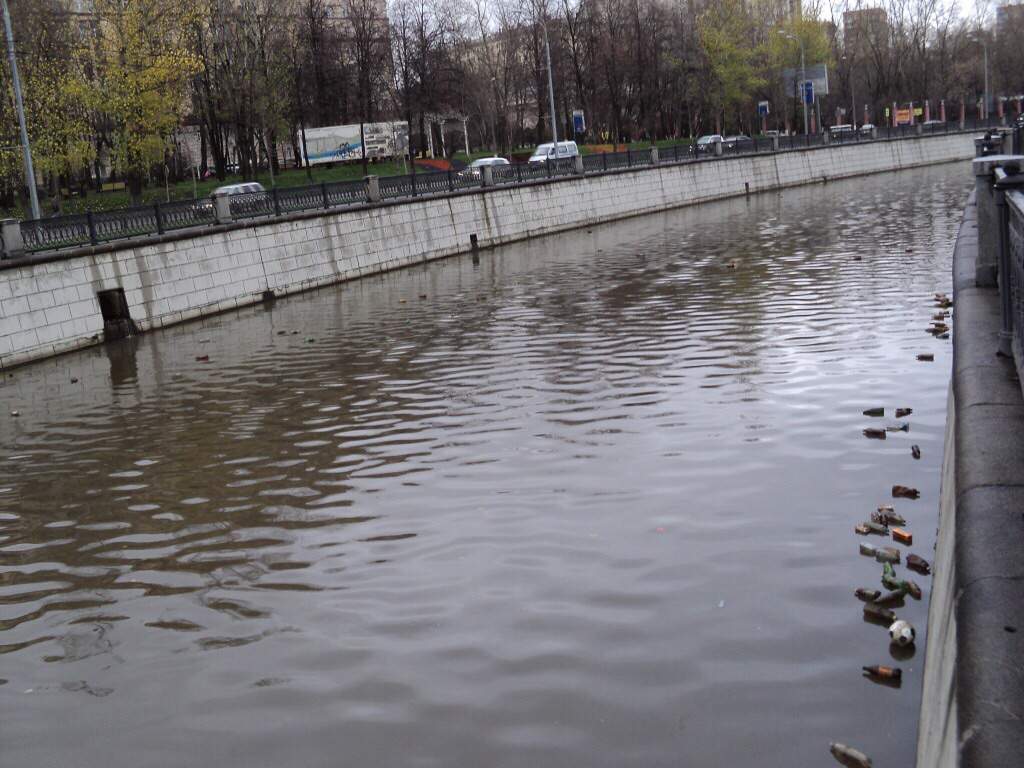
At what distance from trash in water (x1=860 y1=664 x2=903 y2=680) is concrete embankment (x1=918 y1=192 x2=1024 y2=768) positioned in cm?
29

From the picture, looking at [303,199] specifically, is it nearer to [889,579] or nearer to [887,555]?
[887,555]

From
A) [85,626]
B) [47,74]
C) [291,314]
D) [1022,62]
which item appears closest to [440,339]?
[291,314]

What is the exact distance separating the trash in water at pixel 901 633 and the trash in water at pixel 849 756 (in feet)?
3.49

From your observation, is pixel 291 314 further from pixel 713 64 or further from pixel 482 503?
pixel 713 64

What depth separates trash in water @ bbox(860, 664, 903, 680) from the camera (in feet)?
17.7

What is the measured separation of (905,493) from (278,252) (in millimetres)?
22227

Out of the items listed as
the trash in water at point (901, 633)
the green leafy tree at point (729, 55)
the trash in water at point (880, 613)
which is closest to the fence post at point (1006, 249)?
the trash in water at point (880, 613)

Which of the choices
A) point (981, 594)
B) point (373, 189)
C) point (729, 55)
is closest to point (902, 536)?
point (981, 594)

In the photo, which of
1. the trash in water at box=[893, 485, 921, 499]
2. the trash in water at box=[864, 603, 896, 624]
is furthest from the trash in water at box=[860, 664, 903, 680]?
the trash in water at box=[893, 485, 921, 499]

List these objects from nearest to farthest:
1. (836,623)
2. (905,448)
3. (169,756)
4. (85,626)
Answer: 1. (169,756)
2. (836,623)
3. (85,626)
4. (905,448)

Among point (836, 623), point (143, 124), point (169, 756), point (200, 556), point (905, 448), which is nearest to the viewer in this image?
point (169, 756)

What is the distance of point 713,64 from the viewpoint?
265ft

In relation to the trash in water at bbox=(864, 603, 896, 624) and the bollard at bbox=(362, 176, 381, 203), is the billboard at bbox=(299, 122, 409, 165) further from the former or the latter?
the trash in water at bbox=(864, 603, 896, 624)

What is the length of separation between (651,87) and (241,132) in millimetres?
33644
